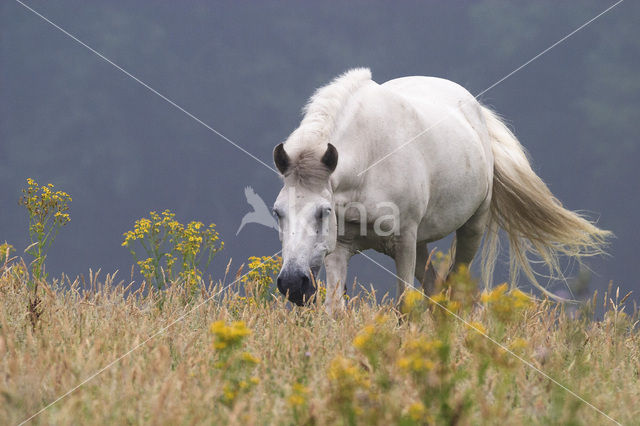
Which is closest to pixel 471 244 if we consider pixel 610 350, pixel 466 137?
pixel 466 137

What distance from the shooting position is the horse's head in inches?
164

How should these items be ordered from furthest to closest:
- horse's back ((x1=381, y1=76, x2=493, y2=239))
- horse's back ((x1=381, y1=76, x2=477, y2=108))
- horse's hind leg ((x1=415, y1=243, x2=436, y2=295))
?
1. horse's hind leg ((x1=415, y1=243, x2=436, y2=295))
2. horse's back ((x1=381, y1=76, x2=477, y2=108))
3. horse's back ((x1=381, y1=76, x2=493, y2=239))

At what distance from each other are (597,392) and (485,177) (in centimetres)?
355

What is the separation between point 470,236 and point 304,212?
11.5ft

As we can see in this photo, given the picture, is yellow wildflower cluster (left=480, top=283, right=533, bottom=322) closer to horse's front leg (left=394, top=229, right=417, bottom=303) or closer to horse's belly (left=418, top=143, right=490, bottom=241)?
horse's front leg (left=394, top=229, right=417, bottom=303)

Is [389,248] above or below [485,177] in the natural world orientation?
below

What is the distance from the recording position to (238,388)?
2.43 m

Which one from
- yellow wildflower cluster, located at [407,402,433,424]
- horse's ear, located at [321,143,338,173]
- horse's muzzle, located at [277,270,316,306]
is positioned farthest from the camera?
horse's ear, located at [321,143,338,173]

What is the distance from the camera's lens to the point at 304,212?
Answer: 14.0 ft

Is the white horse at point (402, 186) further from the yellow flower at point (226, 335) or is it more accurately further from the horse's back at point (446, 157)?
the yellow flower at point (226, 335)

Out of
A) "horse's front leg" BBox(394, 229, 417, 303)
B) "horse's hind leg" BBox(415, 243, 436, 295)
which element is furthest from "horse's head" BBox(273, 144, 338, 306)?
"horse's hind leg" BBox(415, 243, 436, 295)

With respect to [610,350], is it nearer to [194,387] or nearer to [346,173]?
[346,173]

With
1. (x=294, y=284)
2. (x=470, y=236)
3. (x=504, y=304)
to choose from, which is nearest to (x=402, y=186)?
(x=294, y=284)

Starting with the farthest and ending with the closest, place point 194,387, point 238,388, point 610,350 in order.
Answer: point 610,350
point 194,387
point 238,388
